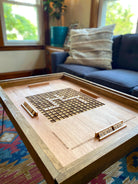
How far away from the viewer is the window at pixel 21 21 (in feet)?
8.45

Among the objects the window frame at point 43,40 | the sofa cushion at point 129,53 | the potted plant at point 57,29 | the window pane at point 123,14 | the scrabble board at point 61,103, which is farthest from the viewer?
the window frame at point 43,40

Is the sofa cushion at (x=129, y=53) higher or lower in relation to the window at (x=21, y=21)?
lower

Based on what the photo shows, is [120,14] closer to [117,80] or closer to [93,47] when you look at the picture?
[93,47]

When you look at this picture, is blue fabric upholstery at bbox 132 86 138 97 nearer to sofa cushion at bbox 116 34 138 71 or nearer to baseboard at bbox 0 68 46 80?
sofa cushion at bbox 116 34 138 71

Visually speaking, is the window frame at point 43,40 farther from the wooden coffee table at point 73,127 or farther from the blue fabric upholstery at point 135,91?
the blue fabric upholstery at point 135,91

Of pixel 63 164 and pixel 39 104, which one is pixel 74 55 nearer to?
pixel 39 104

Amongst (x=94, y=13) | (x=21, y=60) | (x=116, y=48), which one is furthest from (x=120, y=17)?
(x=21, y=60)

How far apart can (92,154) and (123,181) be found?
53cm

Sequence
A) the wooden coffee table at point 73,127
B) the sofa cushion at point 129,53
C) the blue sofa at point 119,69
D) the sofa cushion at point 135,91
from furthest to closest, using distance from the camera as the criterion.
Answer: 1. the sofa cushion at point 129,53
2. the blue sofa at point 119,69
3. the sofa cushion at point 135,91
4. the wooden coffee table at point 73,127

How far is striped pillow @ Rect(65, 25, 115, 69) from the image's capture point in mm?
1769

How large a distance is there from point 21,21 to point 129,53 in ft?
6.94

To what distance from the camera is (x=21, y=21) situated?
273 centimetres

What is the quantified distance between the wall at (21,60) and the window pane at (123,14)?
1.57 meters

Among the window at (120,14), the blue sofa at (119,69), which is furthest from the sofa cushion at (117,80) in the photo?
the window at (120,14)
